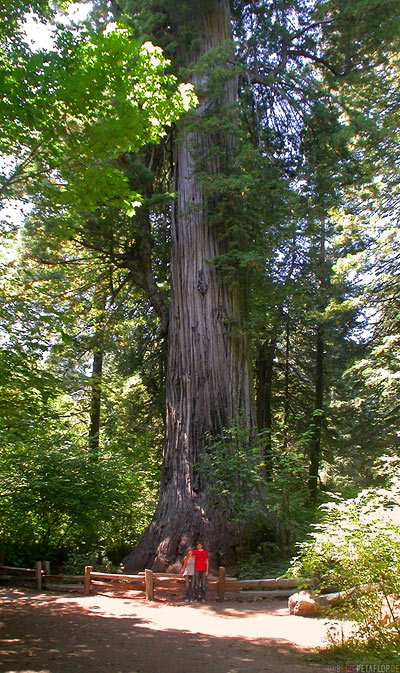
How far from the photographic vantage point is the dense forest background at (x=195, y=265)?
749 centimetres

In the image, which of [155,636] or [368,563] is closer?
[368,563]

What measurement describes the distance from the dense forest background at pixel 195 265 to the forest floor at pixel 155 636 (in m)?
1.89

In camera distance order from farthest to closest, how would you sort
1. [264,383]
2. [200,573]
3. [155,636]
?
[264,383] → [200,573] → [155,636]

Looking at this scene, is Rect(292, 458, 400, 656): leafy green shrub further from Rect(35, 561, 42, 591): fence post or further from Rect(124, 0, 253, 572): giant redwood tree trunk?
Rect(35, 561, 42, 591): fence post

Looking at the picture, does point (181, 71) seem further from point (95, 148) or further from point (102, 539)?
point (102, 539)

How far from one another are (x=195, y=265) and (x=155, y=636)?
7840mm

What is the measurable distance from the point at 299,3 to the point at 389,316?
857cm

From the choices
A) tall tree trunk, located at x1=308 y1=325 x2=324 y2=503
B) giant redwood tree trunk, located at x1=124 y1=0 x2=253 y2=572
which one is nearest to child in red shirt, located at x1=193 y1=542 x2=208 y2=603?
giant redwood tree trunk, located at x1=124 y1=0 x2=253 y2=572

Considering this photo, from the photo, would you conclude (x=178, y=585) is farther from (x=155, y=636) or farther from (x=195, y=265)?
(x=195, y=265)

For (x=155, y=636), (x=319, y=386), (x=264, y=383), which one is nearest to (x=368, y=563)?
(x=155, y=636)

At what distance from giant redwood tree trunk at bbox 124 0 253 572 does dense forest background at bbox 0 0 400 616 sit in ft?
0.16

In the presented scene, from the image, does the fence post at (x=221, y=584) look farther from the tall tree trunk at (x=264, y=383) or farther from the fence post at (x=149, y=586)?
the tall tree trunk at (x=264, y=383)

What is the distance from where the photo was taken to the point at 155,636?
7.05 meters

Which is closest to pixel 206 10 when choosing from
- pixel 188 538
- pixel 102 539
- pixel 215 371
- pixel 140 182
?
pixel 140 182
